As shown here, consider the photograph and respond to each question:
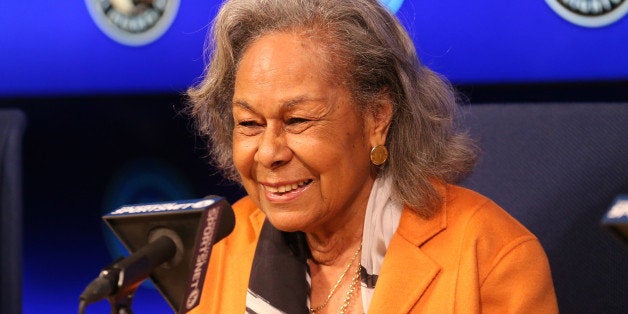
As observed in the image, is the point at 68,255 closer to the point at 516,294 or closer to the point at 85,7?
the point at 85,7

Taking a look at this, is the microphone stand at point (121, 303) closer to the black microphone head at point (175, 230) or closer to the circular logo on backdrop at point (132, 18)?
the black microphone head at point (175, 230)

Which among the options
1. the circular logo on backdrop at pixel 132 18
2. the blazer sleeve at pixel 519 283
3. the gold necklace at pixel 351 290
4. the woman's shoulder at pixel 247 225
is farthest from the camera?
the circular logo on backdrop at pixel 132 18

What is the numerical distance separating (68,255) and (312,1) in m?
1.74

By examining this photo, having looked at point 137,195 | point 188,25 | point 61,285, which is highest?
point 188,25

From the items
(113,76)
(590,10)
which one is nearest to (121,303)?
(590,10)

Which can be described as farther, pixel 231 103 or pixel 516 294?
pixel 231 103

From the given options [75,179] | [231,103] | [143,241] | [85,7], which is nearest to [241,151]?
[231,103]

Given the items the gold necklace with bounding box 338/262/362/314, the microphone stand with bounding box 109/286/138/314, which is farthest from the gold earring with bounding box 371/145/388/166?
the microphone stand with bounding box 109/286/138/314

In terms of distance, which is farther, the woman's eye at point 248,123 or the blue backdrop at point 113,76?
the blue backdrop at point 113,76

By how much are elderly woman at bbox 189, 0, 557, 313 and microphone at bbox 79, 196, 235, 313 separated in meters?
0.54

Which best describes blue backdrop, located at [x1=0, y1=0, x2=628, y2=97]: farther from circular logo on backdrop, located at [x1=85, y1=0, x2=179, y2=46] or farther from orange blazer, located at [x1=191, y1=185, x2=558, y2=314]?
orange blazer, located at [x1=191, y1=185, x2=558, y2=314]

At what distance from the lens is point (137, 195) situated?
3150 millimetres

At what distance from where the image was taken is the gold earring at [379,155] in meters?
2.00

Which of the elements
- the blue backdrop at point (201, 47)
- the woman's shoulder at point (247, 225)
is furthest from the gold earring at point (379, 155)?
the blue backdrop at point (201, 47)
